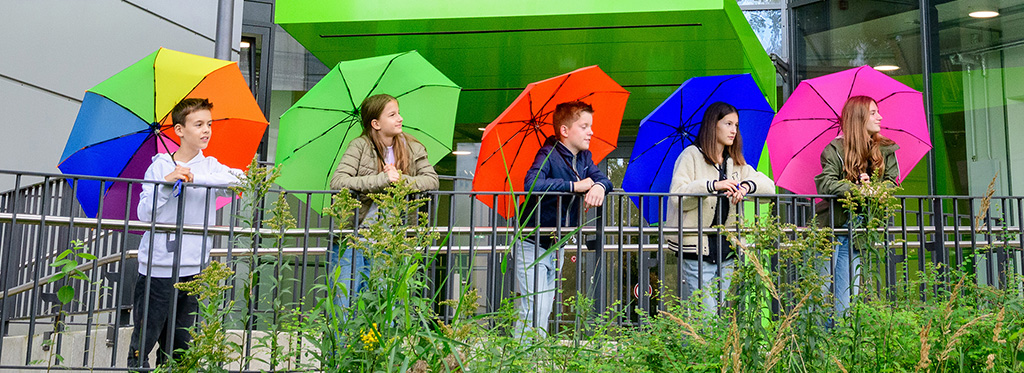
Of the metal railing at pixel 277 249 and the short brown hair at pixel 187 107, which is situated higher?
the short brown hair at pixel 187 107

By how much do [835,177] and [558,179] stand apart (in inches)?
73.4

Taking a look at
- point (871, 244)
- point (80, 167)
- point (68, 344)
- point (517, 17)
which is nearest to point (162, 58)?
point (80, 167)

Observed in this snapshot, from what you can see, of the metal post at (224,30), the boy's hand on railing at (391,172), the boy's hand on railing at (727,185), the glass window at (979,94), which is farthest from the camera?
the glass window at (979,94)

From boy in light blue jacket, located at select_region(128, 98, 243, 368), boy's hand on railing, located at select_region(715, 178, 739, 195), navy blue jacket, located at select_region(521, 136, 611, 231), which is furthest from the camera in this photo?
boy's hand on railing, located at select_region(715, 178, 739, 195)

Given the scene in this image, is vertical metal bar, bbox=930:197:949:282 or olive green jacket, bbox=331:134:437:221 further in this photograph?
vertical metal bar, bbox=930:197:949:282

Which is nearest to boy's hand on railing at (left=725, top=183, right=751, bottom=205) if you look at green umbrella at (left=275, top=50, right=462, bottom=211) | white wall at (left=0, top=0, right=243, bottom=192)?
green umbrella at (left=275, top=50, right=462, bottom=211)

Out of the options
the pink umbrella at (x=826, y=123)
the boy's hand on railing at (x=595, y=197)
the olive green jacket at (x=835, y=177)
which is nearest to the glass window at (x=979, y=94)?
the pink umbrella at (x=826, y=123)

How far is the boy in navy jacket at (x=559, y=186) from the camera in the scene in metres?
5.23

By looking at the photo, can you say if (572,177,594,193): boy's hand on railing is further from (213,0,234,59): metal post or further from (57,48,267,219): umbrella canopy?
(213,0,234,59): metal post

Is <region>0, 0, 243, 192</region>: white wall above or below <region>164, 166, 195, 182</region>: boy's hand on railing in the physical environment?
above

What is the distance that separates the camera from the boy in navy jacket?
5234 mm

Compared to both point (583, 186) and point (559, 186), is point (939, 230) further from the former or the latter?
point (559, 186)

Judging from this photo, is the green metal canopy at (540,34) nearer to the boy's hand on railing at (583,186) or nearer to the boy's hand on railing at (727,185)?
the boy's hand on railing at (727,185)

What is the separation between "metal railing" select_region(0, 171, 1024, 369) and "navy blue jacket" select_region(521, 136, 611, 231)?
12 cm
